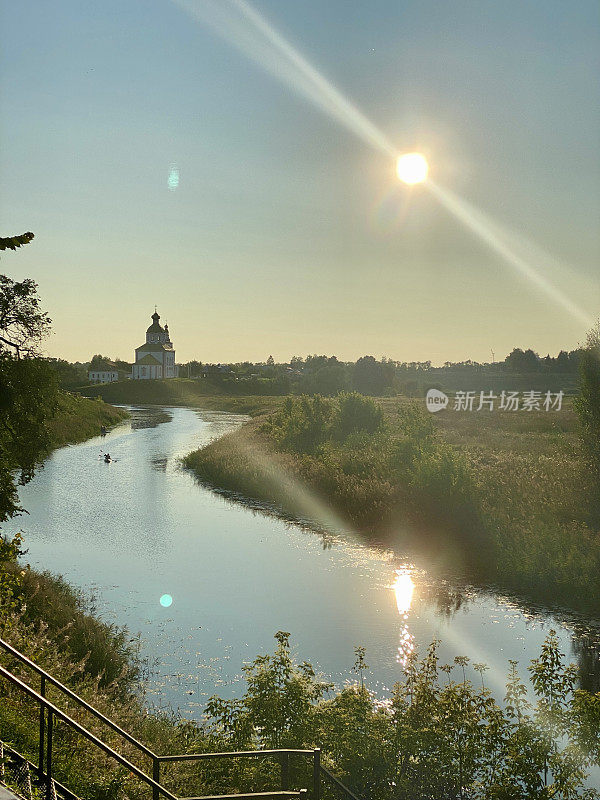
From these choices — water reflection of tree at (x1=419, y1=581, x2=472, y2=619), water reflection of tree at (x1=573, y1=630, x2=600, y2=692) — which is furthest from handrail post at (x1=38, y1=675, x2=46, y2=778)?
water reflection of tree at (x1=419, y1=581, x2=472, y2=619)

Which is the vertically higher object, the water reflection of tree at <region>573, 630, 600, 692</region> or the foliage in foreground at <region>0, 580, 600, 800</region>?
the foliage in foreground at <region>0, 580, 600, 800</region>

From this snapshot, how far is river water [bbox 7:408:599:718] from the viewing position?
18109 millimetres

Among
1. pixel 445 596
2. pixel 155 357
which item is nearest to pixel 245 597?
pixel 445 596

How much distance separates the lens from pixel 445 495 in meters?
33.4

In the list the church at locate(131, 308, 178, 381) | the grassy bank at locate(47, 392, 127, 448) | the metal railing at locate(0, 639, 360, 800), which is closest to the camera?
the metal railing at locate(0, 639, 360, 800)

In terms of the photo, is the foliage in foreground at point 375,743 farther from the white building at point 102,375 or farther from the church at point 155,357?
the white building at point 102,375

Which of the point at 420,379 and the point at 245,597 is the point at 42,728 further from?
the point at 420,379

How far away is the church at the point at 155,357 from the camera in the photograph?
7210 inches

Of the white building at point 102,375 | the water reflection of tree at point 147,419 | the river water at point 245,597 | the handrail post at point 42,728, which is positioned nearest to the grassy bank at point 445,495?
the river water at point 245,597

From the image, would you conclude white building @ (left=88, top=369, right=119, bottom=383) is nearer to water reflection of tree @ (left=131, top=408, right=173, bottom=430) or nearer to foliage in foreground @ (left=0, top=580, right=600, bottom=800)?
water reflection of tree @ (left=131, top=408, right=173, bottom=430)

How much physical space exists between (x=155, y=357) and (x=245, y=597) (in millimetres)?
167777

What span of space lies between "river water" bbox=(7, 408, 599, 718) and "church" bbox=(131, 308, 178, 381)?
145 m

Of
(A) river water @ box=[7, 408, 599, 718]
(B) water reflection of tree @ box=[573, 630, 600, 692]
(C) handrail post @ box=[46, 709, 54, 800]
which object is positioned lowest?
(A) river water @ box=[7, 408, 599, 718]

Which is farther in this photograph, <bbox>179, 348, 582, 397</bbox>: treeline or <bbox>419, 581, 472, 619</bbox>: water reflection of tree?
<bbox>179, 348, 582, 397</bbox>: treeline
